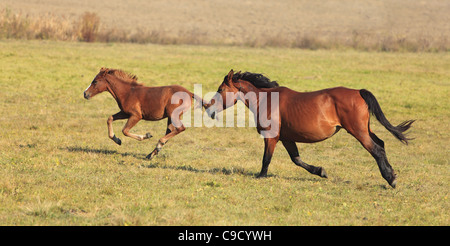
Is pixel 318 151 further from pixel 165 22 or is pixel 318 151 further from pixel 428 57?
pixel 165 22

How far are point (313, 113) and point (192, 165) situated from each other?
10.2ft

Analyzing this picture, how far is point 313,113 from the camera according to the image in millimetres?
10719

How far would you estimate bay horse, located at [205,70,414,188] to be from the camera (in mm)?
10508

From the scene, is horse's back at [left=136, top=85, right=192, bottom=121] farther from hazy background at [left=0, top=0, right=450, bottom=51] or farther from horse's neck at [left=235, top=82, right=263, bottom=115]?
hazy background at [left=0, top=0, right=450, bottom=51]

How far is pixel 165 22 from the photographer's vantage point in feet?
181

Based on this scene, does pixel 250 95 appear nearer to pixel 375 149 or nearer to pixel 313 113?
pixel 313 113

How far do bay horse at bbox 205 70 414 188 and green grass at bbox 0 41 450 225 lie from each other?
28.7 inches

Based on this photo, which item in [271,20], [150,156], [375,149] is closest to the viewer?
[375,149]

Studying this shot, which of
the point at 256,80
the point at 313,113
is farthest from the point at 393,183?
the point at 256,80

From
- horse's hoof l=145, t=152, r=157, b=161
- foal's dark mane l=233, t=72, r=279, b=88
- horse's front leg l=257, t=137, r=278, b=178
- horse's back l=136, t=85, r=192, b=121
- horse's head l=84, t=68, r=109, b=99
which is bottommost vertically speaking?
horse's hoof l=145, t=152, r=157, b=161

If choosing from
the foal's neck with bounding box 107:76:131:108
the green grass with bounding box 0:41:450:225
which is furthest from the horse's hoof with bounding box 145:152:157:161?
the foal's neck with bounding box 107:76:131:108

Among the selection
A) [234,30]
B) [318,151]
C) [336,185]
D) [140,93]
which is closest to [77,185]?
[140,93]

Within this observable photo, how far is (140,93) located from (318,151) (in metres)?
5.37

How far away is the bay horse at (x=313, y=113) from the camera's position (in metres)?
10.5
